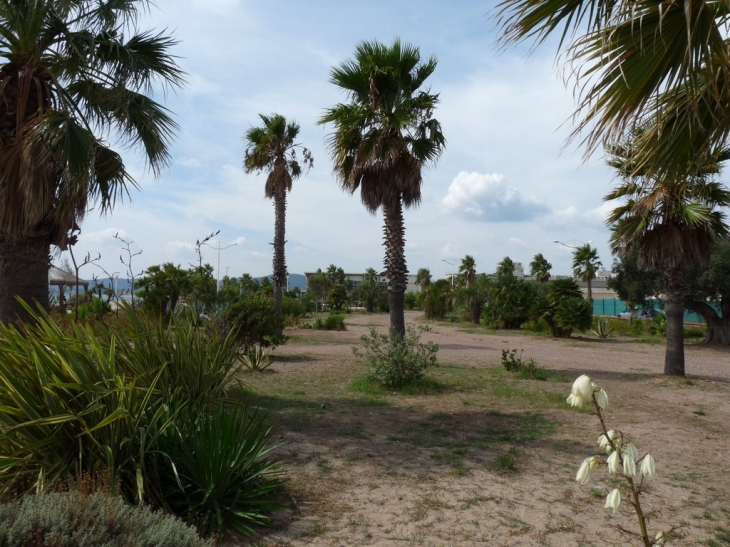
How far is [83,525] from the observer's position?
101 inches

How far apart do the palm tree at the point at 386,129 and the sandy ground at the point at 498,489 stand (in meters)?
6.25

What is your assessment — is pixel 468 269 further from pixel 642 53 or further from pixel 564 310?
pixel 642 53

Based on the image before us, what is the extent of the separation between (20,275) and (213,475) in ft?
16.1

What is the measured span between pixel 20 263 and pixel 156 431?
4.57 m

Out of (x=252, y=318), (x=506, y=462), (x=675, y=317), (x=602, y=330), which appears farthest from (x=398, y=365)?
(x=602, y=330)

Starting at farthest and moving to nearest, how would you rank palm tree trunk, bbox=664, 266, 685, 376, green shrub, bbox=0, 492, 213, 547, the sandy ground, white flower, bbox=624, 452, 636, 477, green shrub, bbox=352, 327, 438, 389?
palm tree trunk, bbox=664, 266, 685, 376
green shrub, bbox=352, 327, 438, 389
the sandy ground
green shrub, bbox=0, 492, 213, 547
white flower, bbox=624, 452, 636, 477

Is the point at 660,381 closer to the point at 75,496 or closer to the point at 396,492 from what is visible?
the point at 396,492

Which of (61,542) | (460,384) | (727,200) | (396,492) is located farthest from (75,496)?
(727,200)

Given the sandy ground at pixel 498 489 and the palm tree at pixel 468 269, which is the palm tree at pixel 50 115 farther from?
the palm tree at pixel 468 269

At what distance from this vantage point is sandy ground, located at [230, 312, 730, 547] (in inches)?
166

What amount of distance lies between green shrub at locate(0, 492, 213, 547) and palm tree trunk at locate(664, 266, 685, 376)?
12555mm

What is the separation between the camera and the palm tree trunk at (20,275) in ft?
24.3

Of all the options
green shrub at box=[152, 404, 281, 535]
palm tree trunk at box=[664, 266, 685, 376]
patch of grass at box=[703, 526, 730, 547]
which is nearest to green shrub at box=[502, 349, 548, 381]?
palm tree trunk at box=[664, 266, 685, 376]

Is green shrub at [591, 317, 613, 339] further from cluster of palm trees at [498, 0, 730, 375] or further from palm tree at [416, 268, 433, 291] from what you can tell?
palm tree at [416, 268, 433, 291]
